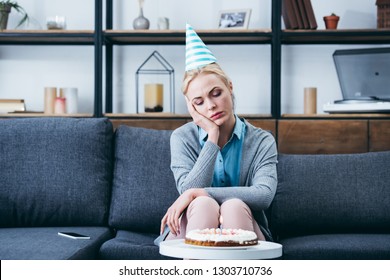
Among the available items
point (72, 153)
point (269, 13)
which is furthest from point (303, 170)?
point (269, 13)

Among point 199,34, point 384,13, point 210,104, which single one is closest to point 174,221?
point 210,104

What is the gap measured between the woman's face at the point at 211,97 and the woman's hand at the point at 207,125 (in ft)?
0.04

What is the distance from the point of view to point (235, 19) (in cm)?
343

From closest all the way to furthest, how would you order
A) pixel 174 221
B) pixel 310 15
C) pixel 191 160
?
pixel 174 221, pixel 191 160, pixel 310 15

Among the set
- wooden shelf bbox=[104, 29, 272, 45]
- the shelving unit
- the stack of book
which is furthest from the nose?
the stack of book

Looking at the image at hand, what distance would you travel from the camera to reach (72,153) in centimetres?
274

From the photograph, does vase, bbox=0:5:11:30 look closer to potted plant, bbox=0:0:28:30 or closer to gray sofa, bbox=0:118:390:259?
potted plant, bbox=0:0:28:30

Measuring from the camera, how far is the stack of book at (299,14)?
3.27 m

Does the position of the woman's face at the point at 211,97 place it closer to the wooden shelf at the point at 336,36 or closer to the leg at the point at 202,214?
the leg at the point at 202,214

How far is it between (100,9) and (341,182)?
1.51m

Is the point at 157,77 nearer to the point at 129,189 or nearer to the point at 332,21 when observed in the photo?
the point at 332,21

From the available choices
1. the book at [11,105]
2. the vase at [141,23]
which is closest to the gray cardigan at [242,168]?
the vase at [141,23]

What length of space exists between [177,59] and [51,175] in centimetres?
122
